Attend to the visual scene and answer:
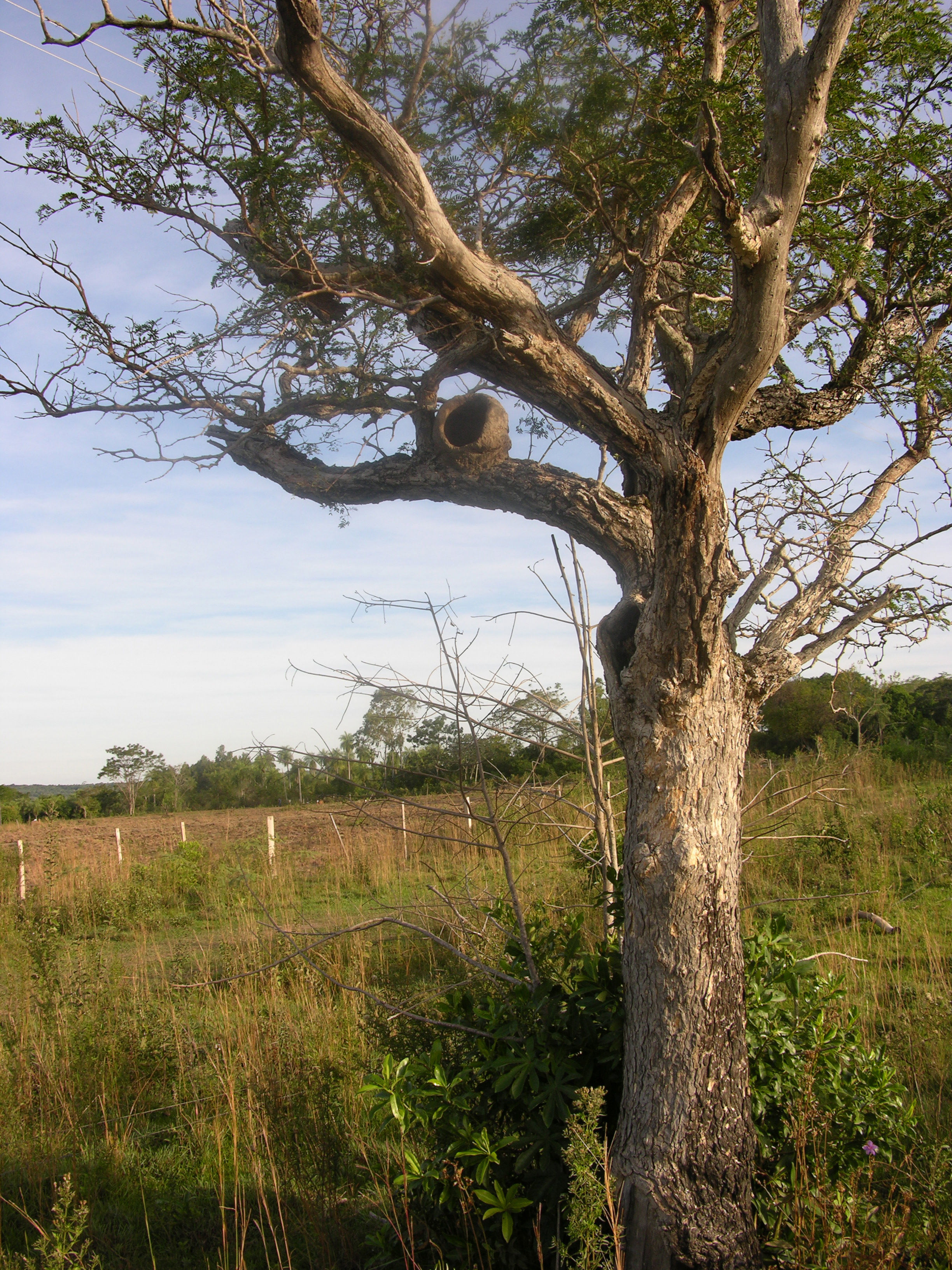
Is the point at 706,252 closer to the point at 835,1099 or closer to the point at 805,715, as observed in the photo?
the point at 835,1099

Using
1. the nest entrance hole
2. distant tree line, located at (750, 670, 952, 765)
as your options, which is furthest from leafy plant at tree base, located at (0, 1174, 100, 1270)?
distant tree line, located at (750, 670, 952, 765)

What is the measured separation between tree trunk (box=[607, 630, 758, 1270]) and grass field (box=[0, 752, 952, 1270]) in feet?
1.74

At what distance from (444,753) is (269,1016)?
2.41 meters

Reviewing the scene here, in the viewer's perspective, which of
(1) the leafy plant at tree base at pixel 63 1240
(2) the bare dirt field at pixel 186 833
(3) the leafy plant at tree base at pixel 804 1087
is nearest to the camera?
(1) the leafy plant at tree base at pixel 63 1240

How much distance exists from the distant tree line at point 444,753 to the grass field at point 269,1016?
0.71 feet

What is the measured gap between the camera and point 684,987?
7.97 ft

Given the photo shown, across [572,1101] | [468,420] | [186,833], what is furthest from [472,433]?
[186,833]

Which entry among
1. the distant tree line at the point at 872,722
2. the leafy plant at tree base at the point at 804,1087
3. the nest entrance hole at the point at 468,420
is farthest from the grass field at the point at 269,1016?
the distant tree line at the point at 872,722

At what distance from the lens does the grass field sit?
3.12 meters

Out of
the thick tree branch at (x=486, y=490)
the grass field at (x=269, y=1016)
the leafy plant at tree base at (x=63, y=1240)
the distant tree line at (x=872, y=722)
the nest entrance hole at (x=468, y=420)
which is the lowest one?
the grass field at (x=269, y=1016)

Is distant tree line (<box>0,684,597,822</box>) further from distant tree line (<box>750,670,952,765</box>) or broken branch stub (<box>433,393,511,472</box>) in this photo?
distant tree line (<box>750,670,952,765</box>)

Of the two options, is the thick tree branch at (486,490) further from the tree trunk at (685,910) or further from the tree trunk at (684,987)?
the tree trunk at (684,987)

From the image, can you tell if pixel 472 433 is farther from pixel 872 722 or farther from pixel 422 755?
pixel 872 722

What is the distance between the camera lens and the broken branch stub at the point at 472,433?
3354mm
